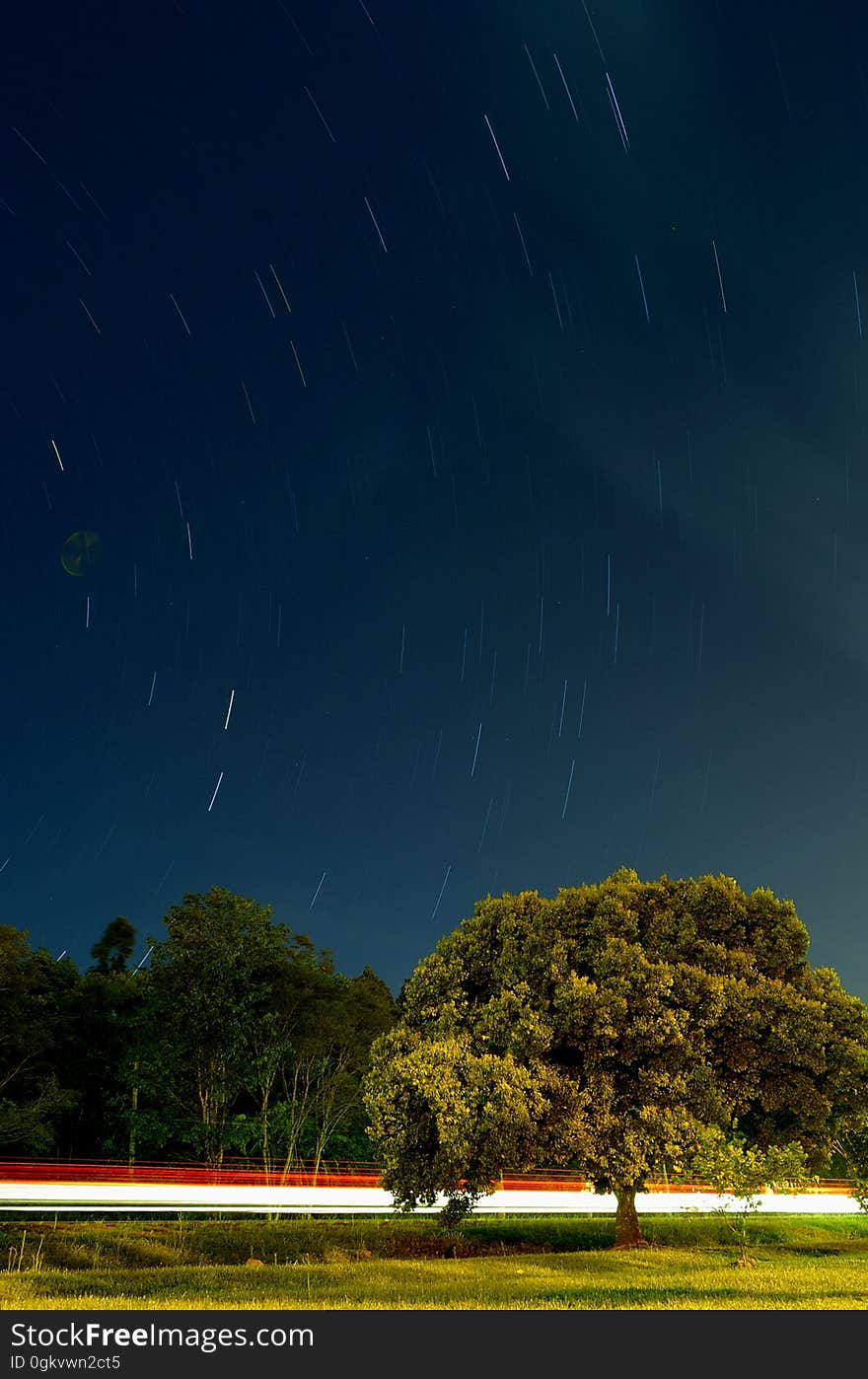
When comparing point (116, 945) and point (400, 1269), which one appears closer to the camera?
point (400, 1269)

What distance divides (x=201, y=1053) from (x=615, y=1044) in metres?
23.0

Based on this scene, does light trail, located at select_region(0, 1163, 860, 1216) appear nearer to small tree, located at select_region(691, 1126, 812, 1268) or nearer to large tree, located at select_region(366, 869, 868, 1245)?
small tree, located at select_region(691, 1126, 812, 1268)

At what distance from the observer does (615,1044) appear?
2638cm

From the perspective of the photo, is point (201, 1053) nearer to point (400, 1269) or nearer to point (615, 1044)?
point (615, 1044)

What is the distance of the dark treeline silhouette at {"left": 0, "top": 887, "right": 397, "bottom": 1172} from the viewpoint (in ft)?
141

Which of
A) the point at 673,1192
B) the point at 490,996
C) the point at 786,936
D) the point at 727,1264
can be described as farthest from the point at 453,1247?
the point at 673,1192

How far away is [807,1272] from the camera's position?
1909cm

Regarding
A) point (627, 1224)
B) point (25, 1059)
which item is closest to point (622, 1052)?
point (627, 1224)

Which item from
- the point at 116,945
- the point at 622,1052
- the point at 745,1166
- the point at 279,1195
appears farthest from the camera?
the point at 116,945

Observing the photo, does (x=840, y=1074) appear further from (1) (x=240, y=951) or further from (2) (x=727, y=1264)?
(1) (x=240, y=951)

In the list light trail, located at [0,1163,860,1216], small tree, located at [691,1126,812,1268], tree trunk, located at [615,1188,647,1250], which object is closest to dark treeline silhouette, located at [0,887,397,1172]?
light trail, located at [0,1163,860,1216]

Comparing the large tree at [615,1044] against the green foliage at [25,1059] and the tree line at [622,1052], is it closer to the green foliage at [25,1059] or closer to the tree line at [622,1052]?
the tree line at [622,1052]
